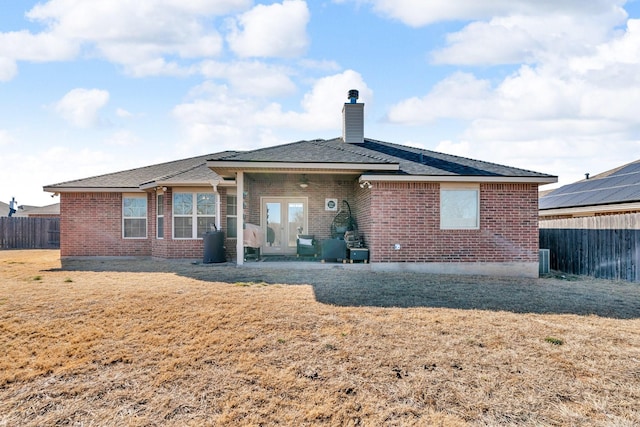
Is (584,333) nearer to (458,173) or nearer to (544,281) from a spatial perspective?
(544,281)

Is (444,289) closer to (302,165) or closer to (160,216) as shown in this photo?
(302,165)

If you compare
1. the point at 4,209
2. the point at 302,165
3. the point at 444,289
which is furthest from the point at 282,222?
the point at 4,209

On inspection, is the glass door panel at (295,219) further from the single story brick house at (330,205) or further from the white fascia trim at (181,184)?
the white fascia trim at (181,184)

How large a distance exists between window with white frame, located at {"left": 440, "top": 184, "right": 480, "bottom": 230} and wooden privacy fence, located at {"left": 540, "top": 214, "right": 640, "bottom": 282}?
3.47 m

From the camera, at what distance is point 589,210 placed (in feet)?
52.0

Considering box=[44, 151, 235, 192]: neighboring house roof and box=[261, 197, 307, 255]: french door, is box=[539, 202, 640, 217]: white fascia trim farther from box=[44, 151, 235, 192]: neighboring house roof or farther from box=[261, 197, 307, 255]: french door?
box=[44, 151, 235, 192]: neighboring house roof

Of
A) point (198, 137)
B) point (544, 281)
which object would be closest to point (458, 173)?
point (544, 281)

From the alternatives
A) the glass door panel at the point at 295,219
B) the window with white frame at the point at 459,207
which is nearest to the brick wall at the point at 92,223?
the glass door panel at the point at 295,219

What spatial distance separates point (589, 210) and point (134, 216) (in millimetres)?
18371

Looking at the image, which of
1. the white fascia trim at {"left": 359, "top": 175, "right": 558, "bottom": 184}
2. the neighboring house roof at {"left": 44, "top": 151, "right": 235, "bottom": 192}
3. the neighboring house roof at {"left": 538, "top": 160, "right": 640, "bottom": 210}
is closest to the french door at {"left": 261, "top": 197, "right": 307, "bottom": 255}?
the neighboring house roof at {"left": 44, "top": 151, "right": 235, "bottom": 192}

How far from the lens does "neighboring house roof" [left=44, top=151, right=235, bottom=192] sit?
41.8ft

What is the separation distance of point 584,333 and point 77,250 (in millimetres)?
15339

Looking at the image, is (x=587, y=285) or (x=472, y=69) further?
(x=472, y=69)

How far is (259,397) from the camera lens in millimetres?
3121
